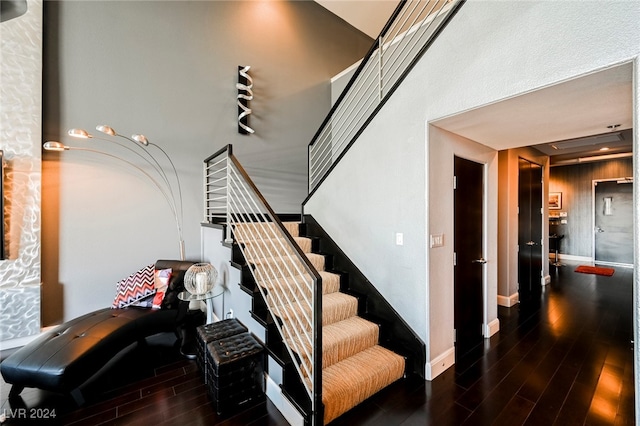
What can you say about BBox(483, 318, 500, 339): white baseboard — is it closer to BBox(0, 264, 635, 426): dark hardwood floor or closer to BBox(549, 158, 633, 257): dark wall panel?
BBox(0, 264, 635, 426): dark hardwood floor

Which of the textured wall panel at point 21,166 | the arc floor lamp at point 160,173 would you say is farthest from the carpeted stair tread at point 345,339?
the textured wall panel at point 21,166

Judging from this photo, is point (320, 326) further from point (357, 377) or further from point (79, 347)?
point (79, 347)

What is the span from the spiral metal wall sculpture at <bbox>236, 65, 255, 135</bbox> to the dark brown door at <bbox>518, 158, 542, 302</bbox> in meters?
4.55

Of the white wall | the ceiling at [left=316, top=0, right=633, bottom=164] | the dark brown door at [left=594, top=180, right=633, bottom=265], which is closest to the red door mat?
the dark brown door at [left=594, top=180, right=633, bottom=265]

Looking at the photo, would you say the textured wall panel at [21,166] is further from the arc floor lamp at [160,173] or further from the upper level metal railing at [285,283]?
the upper level metal railing at [285,283]

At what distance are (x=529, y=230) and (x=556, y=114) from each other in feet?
10.9

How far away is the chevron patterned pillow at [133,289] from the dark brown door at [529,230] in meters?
5.51

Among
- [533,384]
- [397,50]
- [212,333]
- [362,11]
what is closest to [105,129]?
[212,333]

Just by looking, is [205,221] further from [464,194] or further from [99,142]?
[464,194]

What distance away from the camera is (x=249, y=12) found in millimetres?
4359

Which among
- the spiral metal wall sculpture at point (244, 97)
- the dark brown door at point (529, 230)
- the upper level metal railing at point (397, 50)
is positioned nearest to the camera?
the upper level metal railing at point (397, 50)

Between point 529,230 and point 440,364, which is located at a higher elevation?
point 529,230

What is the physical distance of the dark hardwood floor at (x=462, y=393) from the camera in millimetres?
1965

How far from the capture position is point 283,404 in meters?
2.00
